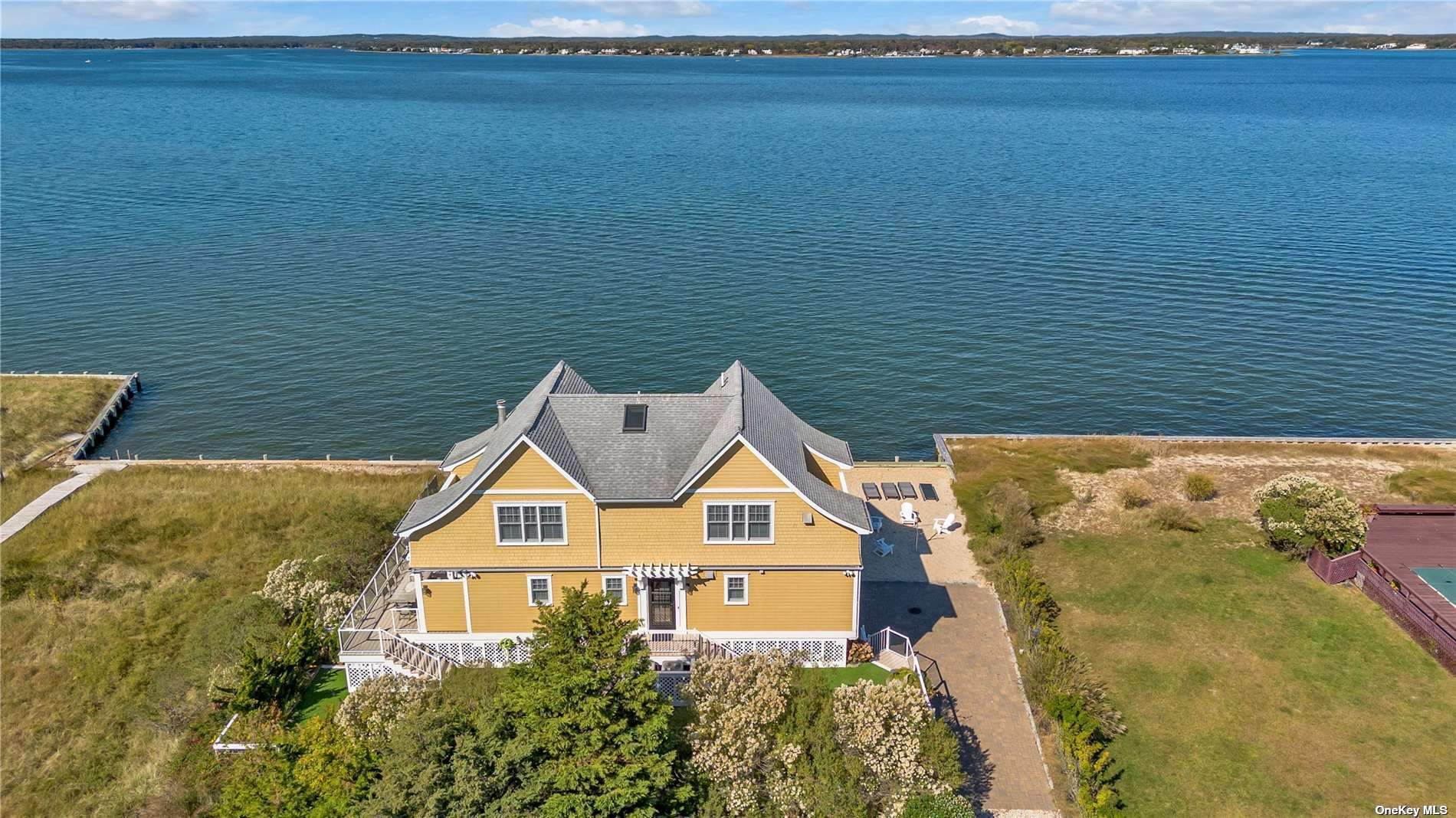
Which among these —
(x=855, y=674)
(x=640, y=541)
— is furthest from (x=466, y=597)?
(x=855, y=674)

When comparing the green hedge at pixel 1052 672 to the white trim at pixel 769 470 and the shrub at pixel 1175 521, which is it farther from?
the white trim at pixel 769 470

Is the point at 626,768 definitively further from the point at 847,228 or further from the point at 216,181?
the point at 216,181

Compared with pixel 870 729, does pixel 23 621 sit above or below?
below

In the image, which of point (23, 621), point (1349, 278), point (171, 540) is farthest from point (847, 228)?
point (23, 621)

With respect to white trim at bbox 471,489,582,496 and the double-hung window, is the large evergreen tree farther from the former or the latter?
the double-hung window

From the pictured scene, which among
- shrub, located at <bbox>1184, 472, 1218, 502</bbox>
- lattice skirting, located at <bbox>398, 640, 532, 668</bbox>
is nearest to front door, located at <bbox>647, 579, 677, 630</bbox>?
lattice skirting, located at <bbox>398, 640, 532, 668</bbox>

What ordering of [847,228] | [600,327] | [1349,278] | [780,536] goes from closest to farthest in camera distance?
[780,536]
[600,327]
[1349,278]
[847,228]

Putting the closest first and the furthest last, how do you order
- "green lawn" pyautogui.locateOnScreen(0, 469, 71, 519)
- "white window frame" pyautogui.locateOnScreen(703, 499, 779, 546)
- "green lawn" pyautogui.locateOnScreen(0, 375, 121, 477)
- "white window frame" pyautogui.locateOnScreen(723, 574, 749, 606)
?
"white window frame" pyautogui.locateOnScreen(703, 499, 779, 546) → "white window frame" pyautogui.locateOnScreen(723, 574, 749, 606) → "green lawn" pyautogui.locateOnScreen(0, 469, 71, 519) → "green lawn" pyautogui.locateOnScreen(0, 375, 121, 477)
